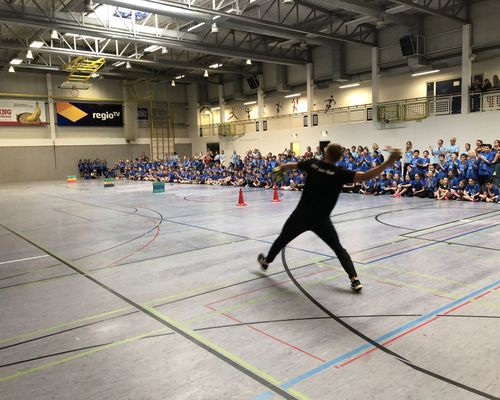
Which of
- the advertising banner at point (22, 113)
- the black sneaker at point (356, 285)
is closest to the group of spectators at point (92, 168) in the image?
the advertising banner at point (22, 113)

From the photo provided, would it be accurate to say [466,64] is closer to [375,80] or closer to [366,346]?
[375,80]

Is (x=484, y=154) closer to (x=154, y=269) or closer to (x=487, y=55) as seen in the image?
(x=487, y=55)

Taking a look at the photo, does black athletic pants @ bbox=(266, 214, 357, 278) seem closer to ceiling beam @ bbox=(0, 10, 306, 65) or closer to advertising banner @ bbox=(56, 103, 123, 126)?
ceiling beam @ bbox=(0, 10, 306, 65)

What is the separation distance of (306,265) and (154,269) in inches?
90.1

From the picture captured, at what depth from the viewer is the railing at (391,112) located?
19.5 m

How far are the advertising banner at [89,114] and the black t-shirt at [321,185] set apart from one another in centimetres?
3352

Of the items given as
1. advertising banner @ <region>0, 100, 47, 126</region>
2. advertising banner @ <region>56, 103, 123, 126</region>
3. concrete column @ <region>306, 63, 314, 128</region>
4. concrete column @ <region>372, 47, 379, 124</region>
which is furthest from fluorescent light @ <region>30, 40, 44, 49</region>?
concrete column @ <region>372, 47, 379, 124</region>

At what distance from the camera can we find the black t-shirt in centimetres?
489

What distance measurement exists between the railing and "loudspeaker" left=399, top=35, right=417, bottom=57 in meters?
2.46

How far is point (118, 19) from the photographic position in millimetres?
19797

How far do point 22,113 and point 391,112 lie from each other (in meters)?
26.9

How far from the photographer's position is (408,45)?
21.5 metres

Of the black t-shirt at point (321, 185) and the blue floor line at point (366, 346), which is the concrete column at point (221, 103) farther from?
the blue floor line at point (366, 346)

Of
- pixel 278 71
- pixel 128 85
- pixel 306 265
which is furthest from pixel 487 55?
pixel 128 85
